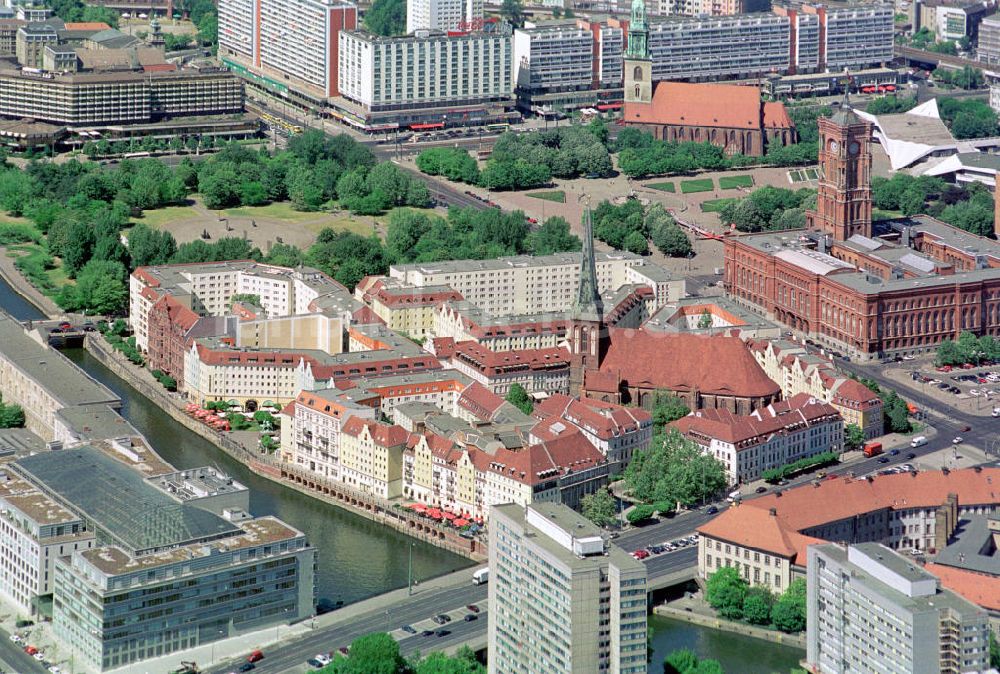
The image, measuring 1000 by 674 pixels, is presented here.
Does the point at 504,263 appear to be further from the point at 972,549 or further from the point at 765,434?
the point at 972,549

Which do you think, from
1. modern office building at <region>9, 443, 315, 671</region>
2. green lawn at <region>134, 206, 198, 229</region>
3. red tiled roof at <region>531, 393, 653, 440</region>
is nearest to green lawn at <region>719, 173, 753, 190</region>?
green lawn at <region>134, 206, 198, 229</region>

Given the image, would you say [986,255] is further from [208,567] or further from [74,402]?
[208,567]

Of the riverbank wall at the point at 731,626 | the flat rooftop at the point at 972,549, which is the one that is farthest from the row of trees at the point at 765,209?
the riverbank wall at the point at 731,626

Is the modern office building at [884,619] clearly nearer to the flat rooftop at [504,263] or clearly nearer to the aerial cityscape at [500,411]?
the aerial cityscape at [500,411]

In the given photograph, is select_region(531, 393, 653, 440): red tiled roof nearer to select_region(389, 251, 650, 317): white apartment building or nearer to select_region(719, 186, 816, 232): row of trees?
select_region(389, 251, 650, 317): white apartment building

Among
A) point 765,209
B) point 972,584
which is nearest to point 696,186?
point 765,209

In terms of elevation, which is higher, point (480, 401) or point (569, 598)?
point (569, 598)

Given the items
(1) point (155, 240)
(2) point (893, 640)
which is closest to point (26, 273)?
(1) point (155, 240)
